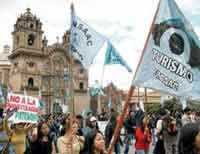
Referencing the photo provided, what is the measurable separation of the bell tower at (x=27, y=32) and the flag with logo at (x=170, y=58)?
65.1 m

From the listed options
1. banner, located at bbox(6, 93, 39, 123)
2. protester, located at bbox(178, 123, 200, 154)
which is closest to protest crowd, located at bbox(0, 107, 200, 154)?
protester, located at bbox(178, 123, 200, 154)

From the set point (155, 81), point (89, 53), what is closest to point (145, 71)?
point (155, 81)

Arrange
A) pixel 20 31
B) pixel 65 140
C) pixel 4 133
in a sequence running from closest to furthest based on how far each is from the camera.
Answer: pixel 65 140, pixel 4 133, pixel 20 31

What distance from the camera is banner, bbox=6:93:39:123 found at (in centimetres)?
890

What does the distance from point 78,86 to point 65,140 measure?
70499 millimetres

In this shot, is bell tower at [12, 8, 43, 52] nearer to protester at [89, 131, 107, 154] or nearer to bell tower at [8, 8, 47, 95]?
bell tower at [8, 8, 47, 95]

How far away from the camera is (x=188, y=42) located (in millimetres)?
5621

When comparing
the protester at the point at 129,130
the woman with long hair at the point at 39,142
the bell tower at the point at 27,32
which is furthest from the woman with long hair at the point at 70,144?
the bell tower at the point at 27,32

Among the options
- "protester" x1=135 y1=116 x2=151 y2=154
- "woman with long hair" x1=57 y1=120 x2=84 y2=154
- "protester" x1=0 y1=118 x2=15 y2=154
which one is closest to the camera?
"woman with long hair" x1=57 y1=120 x2=84 y2=154

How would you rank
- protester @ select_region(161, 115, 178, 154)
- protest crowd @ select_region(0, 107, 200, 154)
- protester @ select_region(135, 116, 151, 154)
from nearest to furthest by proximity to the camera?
protest crowd @ select_region(0, 107, 200, 154), protester @ select_region(161, 115, 178, 154), protester @ select_region(135, 116, 151, 154)

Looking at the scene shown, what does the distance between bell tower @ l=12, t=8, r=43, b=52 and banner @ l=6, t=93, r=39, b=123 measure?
2408 inches

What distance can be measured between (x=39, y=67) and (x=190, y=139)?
230 ft

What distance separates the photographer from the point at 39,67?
73.1 metres

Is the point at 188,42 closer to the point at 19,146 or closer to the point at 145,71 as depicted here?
the point at 145,71
